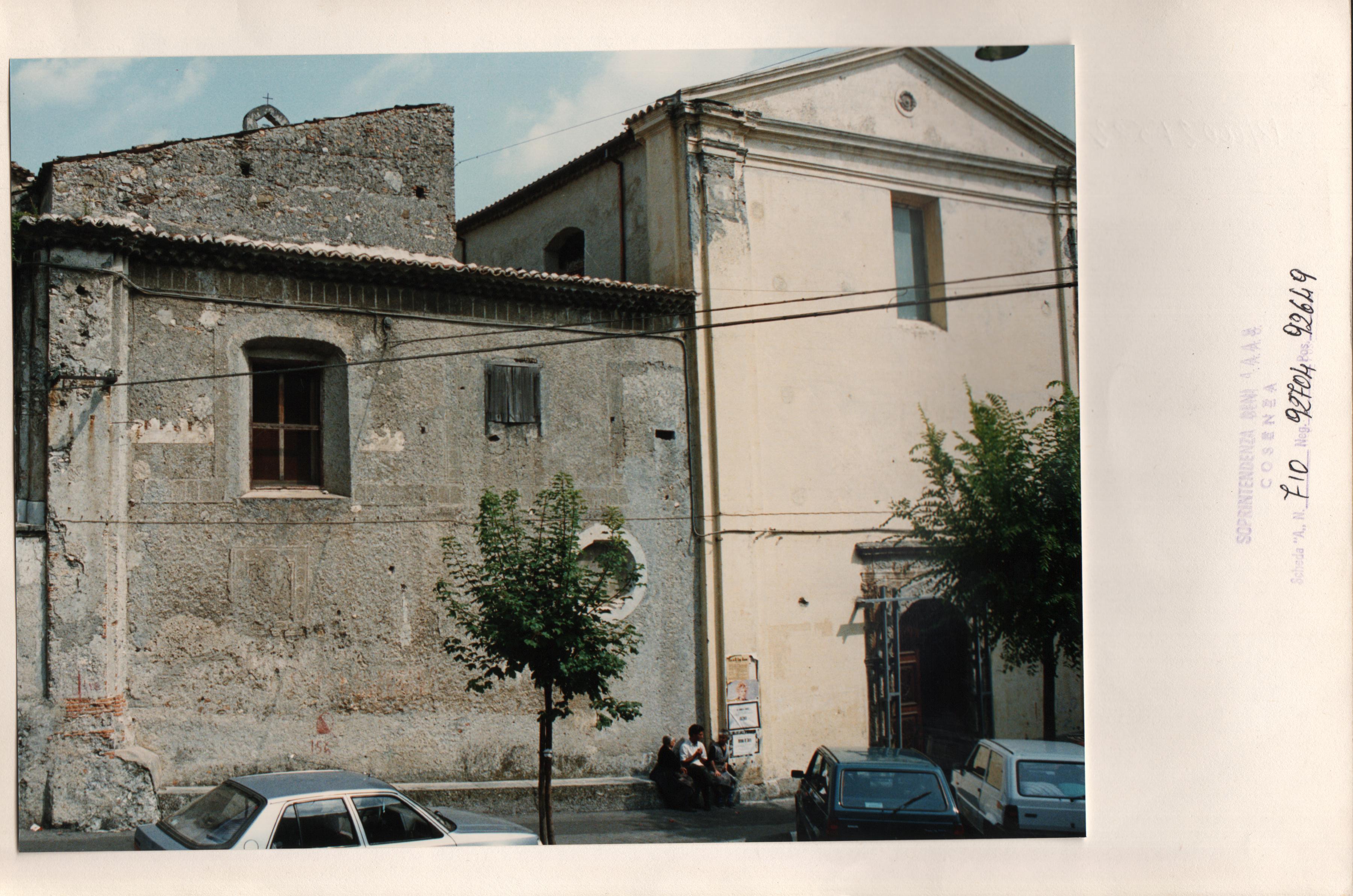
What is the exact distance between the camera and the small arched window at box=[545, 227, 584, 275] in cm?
1385

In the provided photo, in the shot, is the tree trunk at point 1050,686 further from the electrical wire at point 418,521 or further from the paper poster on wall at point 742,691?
the paper poster on wall at point 742,691

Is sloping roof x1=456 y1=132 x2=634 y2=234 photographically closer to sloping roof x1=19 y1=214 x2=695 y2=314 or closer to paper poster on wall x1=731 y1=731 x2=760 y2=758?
sloping roof x1=19 y1=214 x2=695 y2=314

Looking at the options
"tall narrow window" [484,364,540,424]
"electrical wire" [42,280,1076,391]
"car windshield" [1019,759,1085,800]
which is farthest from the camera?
"tall narrow window" [484,364,540,424]

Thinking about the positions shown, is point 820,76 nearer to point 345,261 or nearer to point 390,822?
point 345,261

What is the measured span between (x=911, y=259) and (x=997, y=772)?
6.33 meters

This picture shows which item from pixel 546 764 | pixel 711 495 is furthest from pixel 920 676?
pixel 546 764

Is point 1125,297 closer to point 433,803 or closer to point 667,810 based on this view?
point 667,810

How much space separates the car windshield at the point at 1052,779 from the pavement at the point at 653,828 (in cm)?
191

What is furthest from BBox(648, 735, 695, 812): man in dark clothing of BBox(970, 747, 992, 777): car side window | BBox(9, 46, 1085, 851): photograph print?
BBox(970, 747, 992, 777): car side window

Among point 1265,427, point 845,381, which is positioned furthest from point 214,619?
point 1265,427

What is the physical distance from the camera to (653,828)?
9797 millimetres

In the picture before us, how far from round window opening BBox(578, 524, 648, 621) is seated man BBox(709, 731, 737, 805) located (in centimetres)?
162

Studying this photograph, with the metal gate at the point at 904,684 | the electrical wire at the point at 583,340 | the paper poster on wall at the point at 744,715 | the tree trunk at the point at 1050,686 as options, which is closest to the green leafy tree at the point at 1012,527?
the tree trunk at the point at 1050,686

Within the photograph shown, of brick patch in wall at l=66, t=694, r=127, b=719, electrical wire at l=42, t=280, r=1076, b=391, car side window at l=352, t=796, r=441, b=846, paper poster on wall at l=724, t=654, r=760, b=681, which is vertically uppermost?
electrical wire at l=42, t=280, r=1076, b=391
